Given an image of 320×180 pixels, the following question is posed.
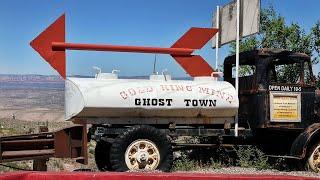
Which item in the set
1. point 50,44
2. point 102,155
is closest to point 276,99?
point 102,155

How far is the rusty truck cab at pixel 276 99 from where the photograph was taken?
34.4 feet

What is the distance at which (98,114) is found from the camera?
9.32 m

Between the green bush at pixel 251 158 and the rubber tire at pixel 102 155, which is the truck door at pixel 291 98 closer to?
the green bush at pixel 251 158

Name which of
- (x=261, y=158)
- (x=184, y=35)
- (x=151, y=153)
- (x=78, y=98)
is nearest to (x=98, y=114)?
(x=78, y=98)

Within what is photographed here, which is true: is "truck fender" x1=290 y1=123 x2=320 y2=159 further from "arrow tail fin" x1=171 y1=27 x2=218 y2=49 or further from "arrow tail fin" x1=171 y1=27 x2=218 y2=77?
"arrow tail fin" x1=171 y1=27 x2=218 y2=49

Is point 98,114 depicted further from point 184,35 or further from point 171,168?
point 184,35

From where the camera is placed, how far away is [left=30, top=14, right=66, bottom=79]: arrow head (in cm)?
965

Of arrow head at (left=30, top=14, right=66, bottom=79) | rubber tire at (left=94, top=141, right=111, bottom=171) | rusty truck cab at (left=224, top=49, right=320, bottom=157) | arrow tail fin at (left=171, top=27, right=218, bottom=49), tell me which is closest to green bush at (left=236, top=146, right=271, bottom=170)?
rusty truck cab at (left=224, top=49, right=320, bottom=157)

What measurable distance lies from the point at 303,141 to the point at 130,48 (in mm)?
3539

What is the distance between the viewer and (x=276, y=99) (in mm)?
10523

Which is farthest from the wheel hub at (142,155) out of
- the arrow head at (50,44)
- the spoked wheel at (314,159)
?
the spoked wheel at (314,159)

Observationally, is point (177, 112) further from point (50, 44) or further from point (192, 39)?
point (50, 44)

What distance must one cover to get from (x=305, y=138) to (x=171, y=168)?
2.56 meters

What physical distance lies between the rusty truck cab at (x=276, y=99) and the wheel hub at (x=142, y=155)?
230cm
